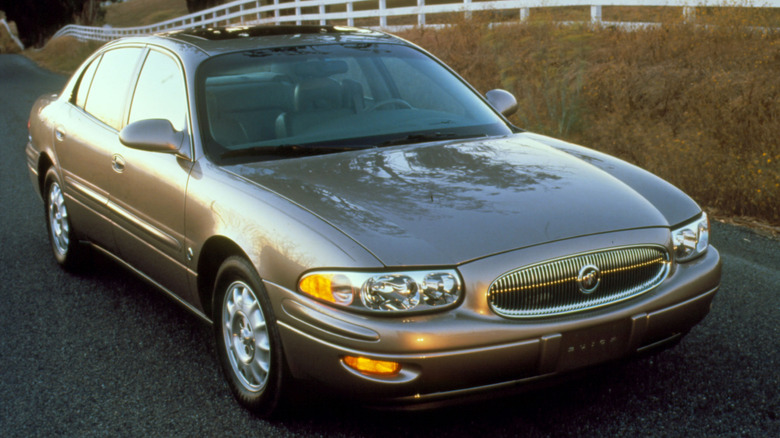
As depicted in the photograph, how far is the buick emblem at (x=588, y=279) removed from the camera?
3330 millimetres

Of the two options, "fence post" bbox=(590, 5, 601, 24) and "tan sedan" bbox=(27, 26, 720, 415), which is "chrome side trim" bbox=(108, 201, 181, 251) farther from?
"fence post" bbox=(590, 5, 601, 24)

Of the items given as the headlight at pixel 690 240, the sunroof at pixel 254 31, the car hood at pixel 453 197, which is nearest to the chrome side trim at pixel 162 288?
the car hood at pixel 453 197

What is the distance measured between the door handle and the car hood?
1.04 m

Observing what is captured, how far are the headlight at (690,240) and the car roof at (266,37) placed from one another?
224cm

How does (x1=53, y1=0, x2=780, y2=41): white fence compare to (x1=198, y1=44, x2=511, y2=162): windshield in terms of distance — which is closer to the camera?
(x1=198, y1=44, x2=511, y2=162): windshield

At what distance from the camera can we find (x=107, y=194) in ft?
16.5

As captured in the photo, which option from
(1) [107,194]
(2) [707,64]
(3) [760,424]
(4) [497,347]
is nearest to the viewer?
(4) [497,347]

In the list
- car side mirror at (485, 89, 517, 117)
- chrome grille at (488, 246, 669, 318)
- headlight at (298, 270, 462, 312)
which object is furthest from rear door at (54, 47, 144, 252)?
chrome grille at (488, 246, 669, 318)

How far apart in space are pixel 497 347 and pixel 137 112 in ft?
8.94

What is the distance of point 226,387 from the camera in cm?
411

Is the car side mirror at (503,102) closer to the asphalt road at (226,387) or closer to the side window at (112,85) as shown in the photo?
the asphalt road at (226,387)

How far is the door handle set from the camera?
190 inches

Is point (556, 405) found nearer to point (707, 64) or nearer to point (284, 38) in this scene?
point (284, 38)

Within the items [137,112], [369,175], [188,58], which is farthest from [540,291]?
[137,112]
